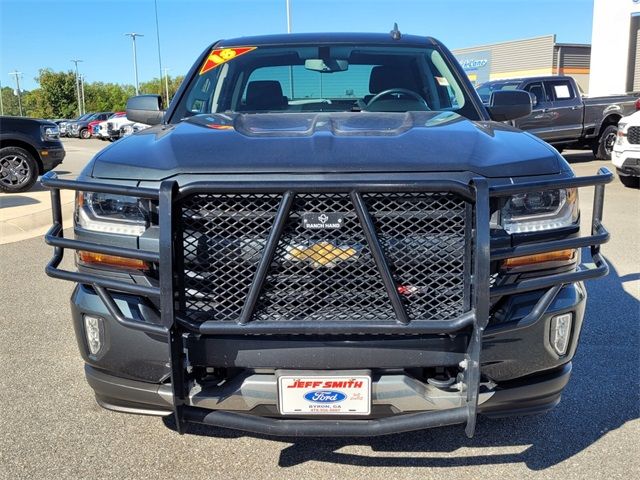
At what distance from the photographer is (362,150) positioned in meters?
2.35

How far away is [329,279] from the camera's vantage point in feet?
7.34

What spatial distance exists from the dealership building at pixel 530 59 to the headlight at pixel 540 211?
36.5 meters

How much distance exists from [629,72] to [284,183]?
2502cm

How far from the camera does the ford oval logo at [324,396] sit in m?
2.29

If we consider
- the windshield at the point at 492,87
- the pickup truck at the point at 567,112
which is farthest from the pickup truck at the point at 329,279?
the windshield at the point at 492,87

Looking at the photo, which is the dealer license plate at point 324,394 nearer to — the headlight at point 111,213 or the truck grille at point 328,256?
the truck grille at point 328,256

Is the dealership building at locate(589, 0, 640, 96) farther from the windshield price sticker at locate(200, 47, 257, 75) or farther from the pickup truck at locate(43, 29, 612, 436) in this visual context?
the pickup truck at locate(43, 29, 612, 436)

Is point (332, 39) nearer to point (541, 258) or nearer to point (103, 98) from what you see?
point (541, 258)

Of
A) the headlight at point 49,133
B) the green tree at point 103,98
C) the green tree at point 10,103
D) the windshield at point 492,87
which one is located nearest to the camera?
the headlight at point 49,133

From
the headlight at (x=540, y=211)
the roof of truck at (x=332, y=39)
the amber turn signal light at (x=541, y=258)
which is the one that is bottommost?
the amber turn signal light at (x=541, y=258)

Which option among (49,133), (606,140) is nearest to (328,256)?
(49,133)

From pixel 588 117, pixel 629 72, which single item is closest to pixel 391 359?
pixel 588 117

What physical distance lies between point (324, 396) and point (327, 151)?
0.88 m

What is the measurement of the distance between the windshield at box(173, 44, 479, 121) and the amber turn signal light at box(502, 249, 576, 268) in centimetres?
149
